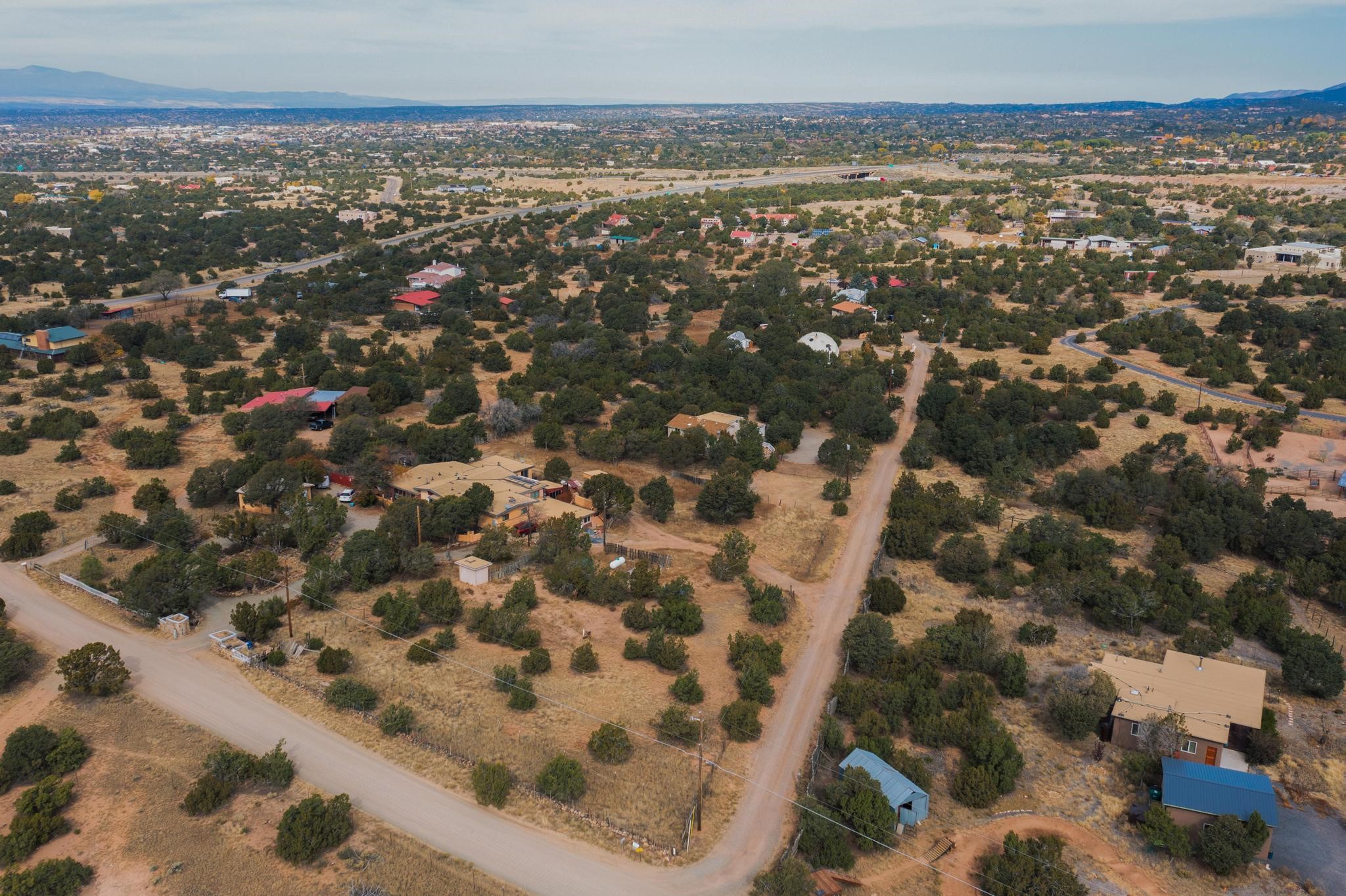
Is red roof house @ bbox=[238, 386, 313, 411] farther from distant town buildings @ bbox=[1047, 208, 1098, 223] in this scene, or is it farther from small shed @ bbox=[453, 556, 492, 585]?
distant town buildings @ bbox=[1047, 208, 1098, 223]

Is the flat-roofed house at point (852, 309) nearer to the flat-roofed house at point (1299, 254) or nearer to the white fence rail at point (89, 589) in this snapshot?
the flat-roofed house at point (1299, 254)

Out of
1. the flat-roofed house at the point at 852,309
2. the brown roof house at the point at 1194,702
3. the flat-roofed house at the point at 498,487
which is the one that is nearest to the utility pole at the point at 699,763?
the brown roof house at the point at 1194,702

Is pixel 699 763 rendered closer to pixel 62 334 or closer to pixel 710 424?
pixel 710 424

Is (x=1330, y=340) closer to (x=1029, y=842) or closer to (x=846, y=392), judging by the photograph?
Answer: (x=846, y=392)

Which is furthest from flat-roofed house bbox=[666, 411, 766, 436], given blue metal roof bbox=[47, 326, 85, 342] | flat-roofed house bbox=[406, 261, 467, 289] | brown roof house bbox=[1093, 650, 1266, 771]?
blue metal roof bbox=[47, 326, 85, 342]

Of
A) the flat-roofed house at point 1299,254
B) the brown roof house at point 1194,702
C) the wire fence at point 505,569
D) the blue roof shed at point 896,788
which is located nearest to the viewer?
the blue roof shed at point 896,788

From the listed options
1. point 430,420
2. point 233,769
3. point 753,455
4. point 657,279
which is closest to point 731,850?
point 233,769

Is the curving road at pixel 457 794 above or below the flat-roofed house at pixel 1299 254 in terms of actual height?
below

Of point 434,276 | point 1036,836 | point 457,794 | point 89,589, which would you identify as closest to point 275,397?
point 89,589
